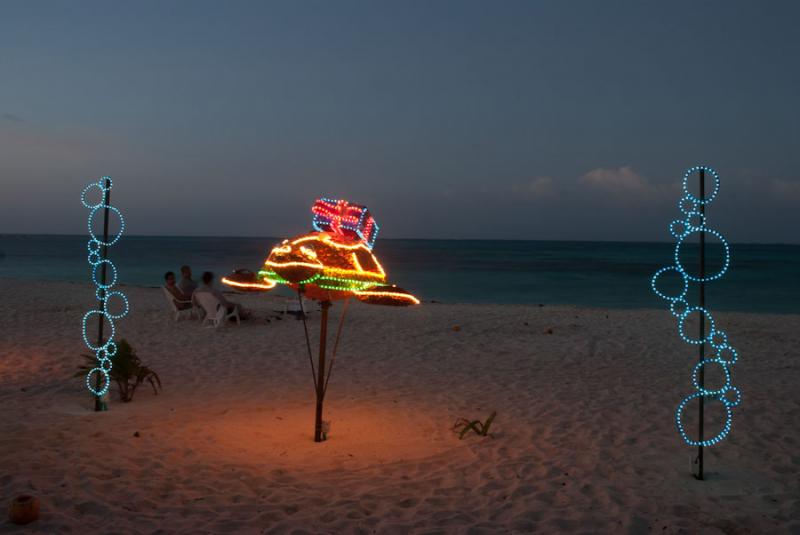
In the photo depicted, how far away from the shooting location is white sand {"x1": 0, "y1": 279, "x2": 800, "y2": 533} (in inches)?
158

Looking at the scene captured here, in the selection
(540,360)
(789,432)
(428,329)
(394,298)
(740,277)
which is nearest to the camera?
(394,298)

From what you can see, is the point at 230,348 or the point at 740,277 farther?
the point at 740,277

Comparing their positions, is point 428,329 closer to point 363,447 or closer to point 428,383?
point 428,383

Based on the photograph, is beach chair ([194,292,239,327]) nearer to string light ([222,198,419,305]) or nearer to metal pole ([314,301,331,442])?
metal pole ([314,301,331,442])

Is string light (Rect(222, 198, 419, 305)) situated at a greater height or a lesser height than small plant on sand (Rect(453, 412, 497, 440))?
greater

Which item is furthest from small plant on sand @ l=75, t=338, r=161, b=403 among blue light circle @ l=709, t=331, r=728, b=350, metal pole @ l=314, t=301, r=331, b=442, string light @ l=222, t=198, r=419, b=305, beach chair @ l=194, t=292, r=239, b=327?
blue light circle @ l=709, t=331, r=728, b=350

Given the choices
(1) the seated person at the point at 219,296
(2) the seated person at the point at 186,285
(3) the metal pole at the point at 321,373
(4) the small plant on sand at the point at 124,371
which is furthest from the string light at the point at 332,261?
(2) the seated person at the point at 186,285

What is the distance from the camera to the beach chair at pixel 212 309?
1136 centimetres

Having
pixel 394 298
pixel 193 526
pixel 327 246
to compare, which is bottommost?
pixel 193 526

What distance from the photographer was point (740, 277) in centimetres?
4825

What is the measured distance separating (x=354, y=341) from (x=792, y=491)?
6997 mm

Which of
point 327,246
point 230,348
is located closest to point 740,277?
point 230,348

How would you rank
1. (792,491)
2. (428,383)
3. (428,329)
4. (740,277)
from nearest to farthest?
(792,491) → (428,383) → (428,329) → (740,277)

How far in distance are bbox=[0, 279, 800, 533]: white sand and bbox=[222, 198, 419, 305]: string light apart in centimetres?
129
